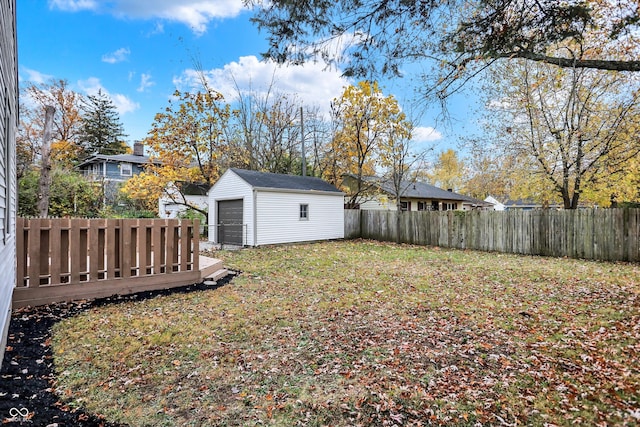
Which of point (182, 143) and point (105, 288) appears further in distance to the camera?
point (182, 143)

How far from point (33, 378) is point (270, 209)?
10610mm

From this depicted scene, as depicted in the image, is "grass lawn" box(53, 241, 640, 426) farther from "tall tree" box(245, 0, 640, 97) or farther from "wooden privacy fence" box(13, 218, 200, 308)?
"tall tree" box(245, 0, 640, 97)

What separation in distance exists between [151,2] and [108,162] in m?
24.7

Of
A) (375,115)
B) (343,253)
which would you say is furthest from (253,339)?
(375,115)

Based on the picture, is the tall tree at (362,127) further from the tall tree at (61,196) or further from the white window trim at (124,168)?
the white window trim at (124,168)

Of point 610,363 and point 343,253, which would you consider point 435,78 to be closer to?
point 610,363

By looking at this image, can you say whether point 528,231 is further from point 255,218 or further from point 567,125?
point 255,218

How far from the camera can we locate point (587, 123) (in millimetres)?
10625

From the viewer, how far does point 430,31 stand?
4465mm

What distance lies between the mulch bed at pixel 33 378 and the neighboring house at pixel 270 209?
8.09 metres

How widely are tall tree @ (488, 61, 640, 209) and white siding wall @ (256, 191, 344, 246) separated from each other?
25.4 feet

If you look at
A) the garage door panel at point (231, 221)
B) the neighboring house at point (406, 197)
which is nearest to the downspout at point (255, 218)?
the garage door panel at point (231, 221)

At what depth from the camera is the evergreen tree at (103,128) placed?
31516 mm

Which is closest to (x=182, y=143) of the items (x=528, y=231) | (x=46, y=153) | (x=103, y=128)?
(x=46, y=153)
